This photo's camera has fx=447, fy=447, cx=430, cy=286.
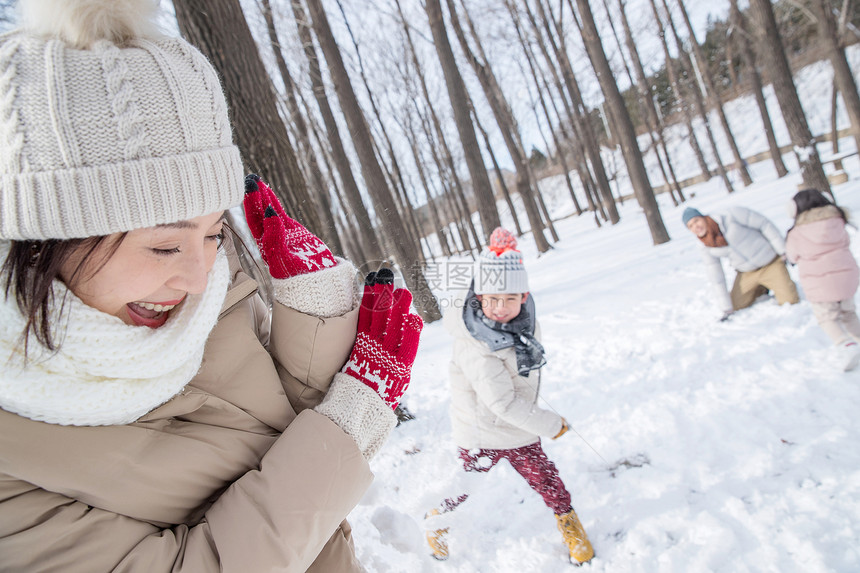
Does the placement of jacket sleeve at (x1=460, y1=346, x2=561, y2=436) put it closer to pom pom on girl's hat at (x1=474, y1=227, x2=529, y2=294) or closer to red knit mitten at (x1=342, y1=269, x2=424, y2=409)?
pom pom on girl's hat at (x1=474, y1=227, x2=529, y2=294)

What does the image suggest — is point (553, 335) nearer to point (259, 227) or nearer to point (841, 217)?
point (841, 217)

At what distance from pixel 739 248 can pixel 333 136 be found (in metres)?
5.59

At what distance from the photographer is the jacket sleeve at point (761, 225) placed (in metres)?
4.51

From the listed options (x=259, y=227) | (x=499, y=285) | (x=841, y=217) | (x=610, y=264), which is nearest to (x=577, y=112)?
(x=610, y=264)

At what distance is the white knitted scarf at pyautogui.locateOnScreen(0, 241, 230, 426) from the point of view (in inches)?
31.9

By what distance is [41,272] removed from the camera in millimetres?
845

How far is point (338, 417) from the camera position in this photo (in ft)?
3.72

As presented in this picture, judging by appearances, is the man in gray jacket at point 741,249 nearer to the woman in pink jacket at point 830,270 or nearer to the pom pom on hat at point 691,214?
the pom pom on hat at point 691,214

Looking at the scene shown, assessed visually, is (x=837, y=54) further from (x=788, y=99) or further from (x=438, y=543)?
(x=438, y=543)

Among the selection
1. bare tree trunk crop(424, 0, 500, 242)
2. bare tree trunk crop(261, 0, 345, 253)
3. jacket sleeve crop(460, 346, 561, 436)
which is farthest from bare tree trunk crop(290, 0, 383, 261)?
jacket sleeve crop(460, 346, 561, 436)

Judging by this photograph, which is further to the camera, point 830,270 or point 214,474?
point 830,270

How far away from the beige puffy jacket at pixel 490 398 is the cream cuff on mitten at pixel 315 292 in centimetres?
152

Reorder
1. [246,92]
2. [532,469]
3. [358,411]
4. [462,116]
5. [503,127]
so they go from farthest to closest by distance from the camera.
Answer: [503,127] < [462,116] < [246,92] < [532,469] < [358,411]

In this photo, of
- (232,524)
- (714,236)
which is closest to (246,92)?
(232,524)
